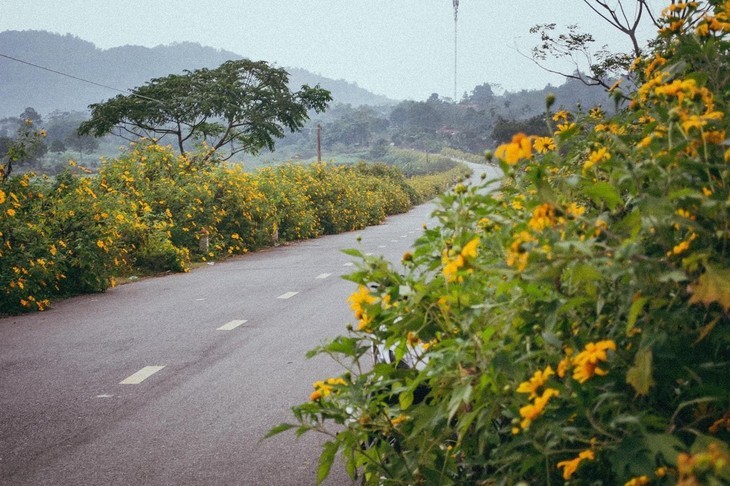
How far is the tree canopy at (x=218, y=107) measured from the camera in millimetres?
28078

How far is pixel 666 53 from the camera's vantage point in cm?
276

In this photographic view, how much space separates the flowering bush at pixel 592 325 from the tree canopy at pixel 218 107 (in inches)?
1031

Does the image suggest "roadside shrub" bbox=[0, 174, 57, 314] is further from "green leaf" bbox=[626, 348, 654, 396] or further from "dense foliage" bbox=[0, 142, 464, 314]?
"green leaf" bbox=[626, 348, 654, 396]

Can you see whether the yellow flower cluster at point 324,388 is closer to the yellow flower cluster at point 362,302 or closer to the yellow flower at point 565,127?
the yellow flower cluster at point 362,302

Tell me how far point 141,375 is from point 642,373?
16.7ft

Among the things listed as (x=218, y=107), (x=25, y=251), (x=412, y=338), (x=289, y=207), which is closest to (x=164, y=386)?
(x=412, y=338)

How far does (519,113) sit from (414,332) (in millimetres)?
136570

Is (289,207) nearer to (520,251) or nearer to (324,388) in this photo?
(324,388)

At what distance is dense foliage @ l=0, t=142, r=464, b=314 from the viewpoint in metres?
10.4

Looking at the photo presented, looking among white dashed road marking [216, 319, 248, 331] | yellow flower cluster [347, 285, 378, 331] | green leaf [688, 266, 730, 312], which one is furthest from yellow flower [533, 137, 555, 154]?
white dashed road marking [216, 319, 248, 331]

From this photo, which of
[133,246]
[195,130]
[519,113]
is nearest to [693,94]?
[133,246]

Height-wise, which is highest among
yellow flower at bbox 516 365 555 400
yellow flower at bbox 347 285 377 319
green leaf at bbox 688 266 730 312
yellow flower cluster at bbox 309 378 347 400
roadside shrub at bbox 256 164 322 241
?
green leaf at bbox 688 266 730 312

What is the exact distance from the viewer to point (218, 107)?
93.5ft

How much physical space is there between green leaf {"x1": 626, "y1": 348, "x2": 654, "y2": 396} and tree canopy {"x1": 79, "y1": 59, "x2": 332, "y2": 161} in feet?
88.7
